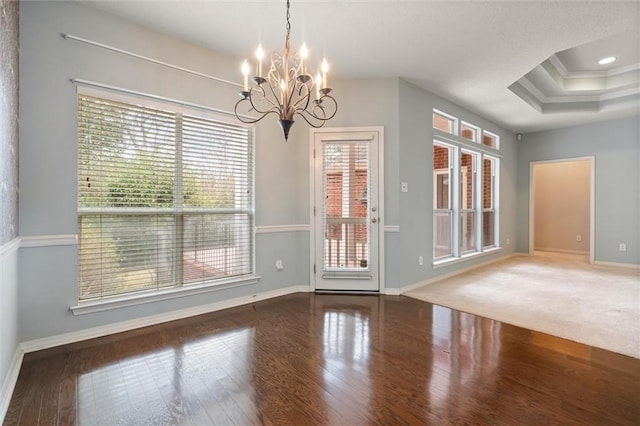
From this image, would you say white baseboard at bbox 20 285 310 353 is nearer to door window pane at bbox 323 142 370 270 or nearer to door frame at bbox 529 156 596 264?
door window pane at bbox 323 142 370 270

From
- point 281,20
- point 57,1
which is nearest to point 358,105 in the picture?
point 281,20

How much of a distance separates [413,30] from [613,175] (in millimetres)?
5562

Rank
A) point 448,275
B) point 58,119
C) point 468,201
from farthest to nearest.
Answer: point 468,201 < point 448,275 < point 58,119

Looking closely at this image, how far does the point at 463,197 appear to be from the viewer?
18.1ft

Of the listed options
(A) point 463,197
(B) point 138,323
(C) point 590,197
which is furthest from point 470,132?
(B) point 138,323

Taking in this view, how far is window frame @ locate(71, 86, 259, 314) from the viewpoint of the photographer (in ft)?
8.45

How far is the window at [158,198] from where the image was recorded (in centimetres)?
259

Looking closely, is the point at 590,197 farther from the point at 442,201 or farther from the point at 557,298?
the point at 557,298

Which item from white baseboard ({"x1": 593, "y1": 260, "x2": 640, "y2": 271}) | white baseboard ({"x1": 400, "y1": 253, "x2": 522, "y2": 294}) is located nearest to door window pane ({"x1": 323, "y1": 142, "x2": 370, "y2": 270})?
white baseboard ({"x1": 400, "y1": 253, "x2": 522, "y2": 294})

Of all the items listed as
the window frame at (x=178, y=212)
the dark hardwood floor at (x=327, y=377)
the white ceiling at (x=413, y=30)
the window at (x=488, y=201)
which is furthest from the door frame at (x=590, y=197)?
the window frame at (x=178, y=212)

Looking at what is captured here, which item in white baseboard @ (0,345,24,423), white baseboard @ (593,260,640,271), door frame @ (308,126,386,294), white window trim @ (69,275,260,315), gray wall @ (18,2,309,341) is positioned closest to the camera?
white baseboard @ (0,345,24,423)

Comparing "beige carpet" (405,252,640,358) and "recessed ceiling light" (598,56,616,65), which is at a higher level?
"recessed ceiling light" (598,56,616,65)

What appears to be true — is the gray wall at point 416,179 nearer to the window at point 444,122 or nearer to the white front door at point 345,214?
the window at point 444,122

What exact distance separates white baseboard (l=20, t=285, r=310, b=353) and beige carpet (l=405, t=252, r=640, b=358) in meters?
2.03
